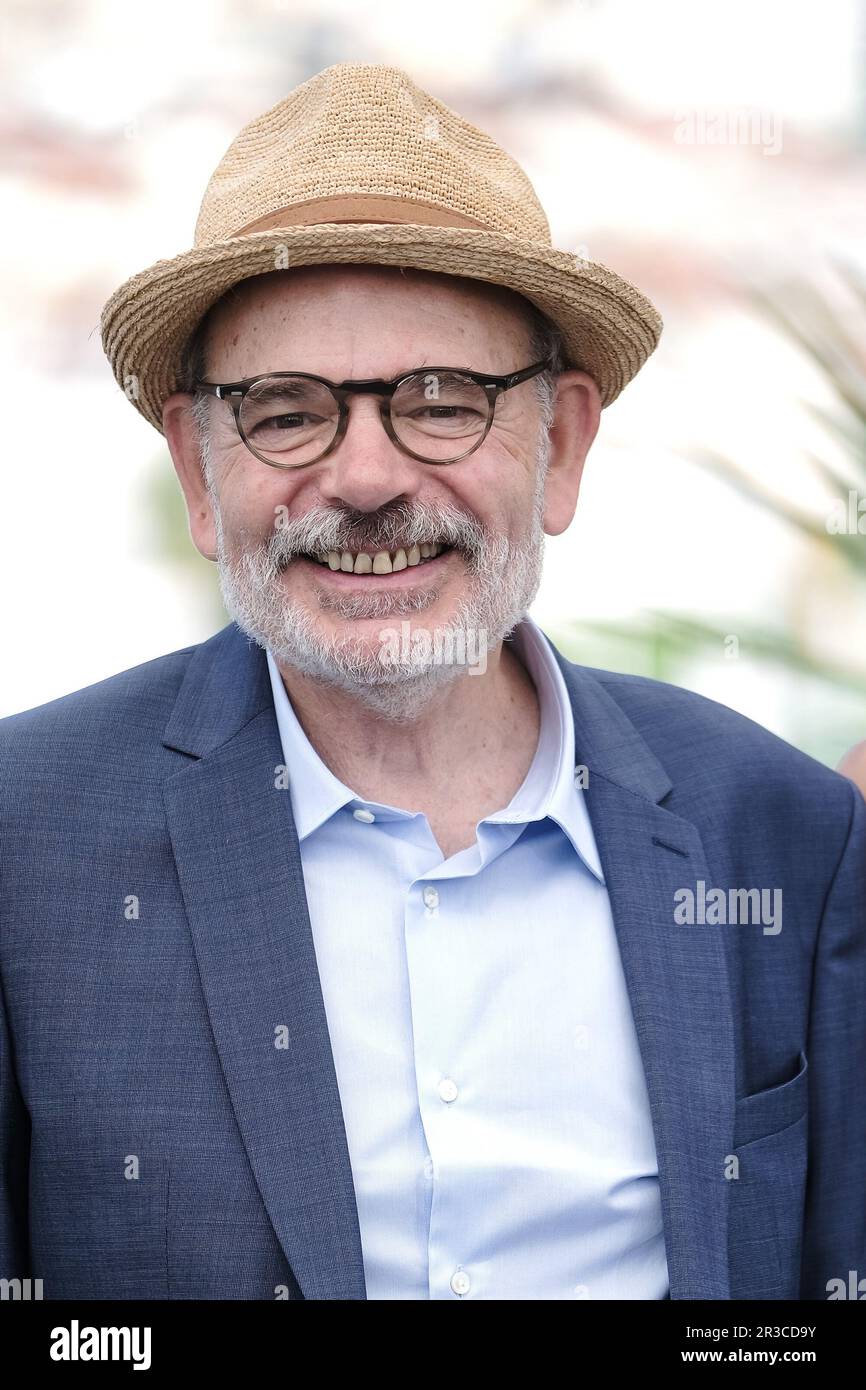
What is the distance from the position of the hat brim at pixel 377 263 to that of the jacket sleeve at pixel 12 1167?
92 cm

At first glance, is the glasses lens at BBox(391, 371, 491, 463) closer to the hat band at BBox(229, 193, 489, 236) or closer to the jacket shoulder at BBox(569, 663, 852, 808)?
the hat band at BBox(229, 193, 489, 236)

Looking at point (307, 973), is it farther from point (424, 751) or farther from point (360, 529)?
point (360, 529)

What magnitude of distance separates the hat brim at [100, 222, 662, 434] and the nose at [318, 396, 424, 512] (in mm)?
198

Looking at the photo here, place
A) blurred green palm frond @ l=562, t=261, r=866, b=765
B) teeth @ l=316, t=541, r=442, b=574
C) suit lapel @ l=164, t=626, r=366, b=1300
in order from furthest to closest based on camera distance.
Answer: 1. blurred green palm frond @ l=562, t=261, r=866, b=765
2. teeth @ l=316, t=541, r=442, b=574
3. suit lapel @ l=164, t=626, r=366, b=1300

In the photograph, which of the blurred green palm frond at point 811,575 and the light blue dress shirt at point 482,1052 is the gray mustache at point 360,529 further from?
the blurred green palm frond at point 811,575

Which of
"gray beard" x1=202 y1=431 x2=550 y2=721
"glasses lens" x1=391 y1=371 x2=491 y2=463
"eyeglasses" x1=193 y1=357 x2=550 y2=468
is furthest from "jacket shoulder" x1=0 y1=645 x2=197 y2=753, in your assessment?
"glasses lens" x1=391 y1=371 x2=491 y2=463

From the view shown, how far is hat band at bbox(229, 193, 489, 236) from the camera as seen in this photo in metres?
1.73

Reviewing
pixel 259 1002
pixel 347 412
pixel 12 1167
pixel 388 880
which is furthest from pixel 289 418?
pixel 12 1167

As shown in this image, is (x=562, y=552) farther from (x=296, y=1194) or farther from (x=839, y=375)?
(x=296, y=1194)

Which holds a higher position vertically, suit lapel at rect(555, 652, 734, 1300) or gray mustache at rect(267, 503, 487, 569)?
gray mustache at rect(267, 503, 487, 569)

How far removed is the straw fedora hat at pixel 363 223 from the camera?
1687 mm

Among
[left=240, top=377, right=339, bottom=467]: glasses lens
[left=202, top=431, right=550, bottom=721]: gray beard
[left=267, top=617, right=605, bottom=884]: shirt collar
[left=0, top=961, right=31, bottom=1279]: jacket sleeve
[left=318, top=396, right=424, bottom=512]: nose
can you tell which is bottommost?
[left=0, top=961, right=31, bottom=1279]: jacket sleeve
